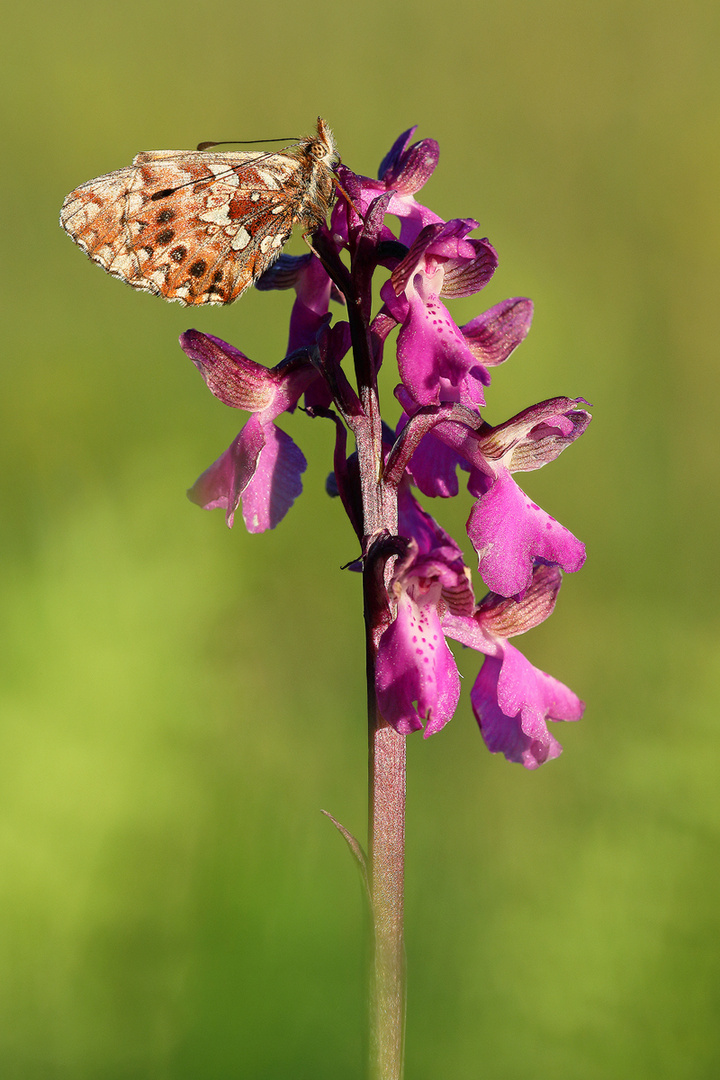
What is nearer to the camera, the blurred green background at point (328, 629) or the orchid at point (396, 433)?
the orchid at point (396, 433)

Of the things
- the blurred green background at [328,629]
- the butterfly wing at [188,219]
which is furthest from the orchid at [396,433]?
the blurred green background at [328,629]

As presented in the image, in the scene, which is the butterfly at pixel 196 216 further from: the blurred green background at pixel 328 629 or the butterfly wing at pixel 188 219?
the blurred green background at pixel 328 629

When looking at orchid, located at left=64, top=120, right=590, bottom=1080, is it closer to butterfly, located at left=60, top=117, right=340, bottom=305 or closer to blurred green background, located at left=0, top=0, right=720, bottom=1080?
butterfly, located at left=60, top=117, right=340, bottom=305

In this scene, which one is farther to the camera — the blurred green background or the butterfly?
the blurred green background

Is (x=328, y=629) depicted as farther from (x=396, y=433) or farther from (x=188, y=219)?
(x=188, y=219)

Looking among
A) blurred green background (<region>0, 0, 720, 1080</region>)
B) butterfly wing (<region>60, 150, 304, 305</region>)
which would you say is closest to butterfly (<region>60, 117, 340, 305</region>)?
butterfly wing (<region>60, 150, 304, 305</region>)

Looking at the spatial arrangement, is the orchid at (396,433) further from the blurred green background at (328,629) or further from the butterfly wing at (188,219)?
the blurred green background at (328,629)

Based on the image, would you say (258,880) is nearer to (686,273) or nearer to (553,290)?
(553,290)

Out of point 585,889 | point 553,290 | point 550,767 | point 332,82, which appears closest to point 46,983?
point 585,889
